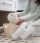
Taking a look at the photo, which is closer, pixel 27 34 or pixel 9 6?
pixel 27 34

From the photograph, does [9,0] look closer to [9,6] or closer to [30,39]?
[9,6]

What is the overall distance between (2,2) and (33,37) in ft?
2.56

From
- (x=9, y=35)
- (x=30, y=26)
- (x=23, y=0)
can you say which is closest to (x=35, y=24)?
(x=30, y=26)

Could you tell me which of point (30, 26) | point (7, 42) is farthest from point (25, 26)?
point (7, 42)

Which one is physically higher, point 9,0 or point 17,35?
point 9,0

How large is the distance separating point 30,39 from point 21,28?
0.08 meters

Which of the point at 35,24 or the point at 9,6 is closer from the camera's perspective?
the point at 35,24

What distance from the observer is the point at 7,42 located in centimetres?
56

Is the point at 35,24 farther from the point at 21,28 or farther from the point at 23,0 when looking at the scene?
the point at 23,0

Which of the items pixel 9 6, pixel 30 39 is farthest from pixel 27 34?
pixel 9 6

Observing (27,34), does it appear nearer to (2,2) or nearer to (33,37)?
(33,37)

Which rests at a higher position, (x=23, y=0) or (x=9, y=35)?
(x=23, y=0)

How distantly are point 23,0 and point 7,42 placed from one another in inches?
31.6

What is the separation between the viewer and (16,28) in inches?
24.8
